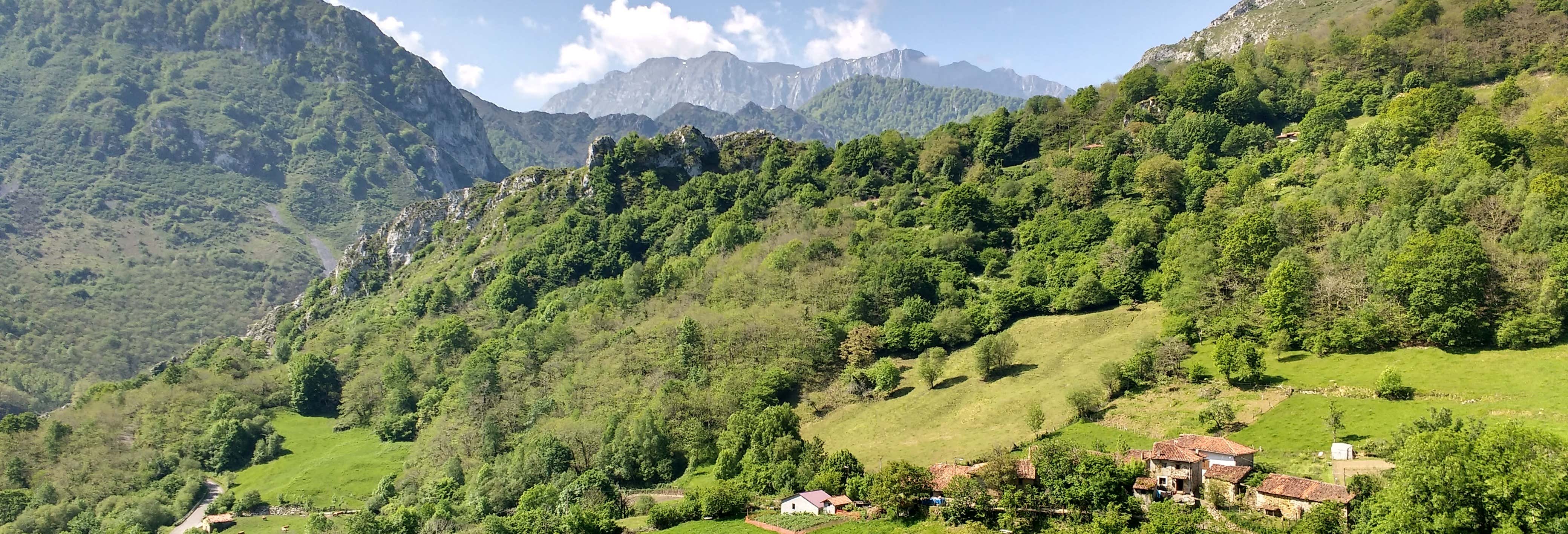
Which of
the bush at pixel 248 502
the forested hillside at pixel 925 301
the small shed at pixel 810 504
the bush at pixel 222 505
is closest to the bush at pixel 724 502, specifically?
the forested hillside at pixel 925 301

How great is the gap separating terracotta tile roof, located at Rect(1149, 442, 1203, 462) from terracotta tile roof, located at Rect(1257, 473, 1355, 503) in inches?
106

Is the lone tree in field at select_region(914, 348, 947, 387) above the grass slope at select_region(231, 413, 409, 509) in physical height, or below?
above

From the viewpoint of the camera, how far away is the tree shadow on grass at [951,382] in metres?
63.2

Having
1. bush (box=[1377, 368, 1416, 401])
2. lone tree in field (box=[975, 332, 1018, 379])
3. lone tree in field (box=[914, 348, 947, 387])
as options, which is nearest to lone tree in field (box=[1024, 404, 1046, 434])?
lone tree in field (box=[975, 332, 1018, 379])

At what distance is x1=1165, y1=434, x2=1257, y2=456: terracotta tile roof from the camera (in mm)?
38719

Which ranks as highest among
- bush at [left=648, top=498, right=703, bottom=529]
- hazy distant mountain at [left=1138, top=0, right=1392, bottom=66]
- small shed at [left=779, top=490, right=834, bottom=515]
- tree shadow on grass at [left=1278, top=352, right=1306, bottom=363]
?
hazy distant mountain at [left=1138, top=0, right=1392, bottom=66]

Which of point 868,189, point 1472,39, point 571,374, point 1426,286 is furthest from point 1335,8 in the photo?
point 571,374

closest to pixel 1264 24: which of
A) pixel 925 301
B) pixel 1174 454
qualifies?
pixel 925 301

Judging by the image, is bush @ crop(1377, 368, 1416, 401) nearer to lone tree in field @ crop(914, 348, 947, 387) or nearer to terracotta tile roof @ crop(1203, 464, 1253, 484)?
terracotta tile roof @ crop(1203, 464, 1253, 484)

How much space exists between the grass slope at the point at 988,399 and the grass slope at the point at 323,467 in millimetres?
37976

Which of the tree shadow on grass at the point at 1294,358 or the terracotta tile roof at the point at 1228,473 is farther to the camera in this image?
the tree shadow on grass at the point at 1294,358

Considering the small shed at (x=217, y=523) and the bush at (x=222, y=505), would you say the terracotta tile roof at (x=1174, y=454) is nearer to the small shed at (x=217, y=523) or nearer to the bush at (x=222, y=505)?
the small shed at (x=217, y=523)

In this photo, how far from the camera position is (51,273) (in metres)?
185

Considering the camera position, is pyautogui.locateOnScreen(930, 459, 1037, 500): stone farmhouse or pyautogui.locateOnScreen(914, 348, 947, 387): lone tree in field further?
pyautogui.locateOnScreen(914, 348, 947, 387): lone tree in field
